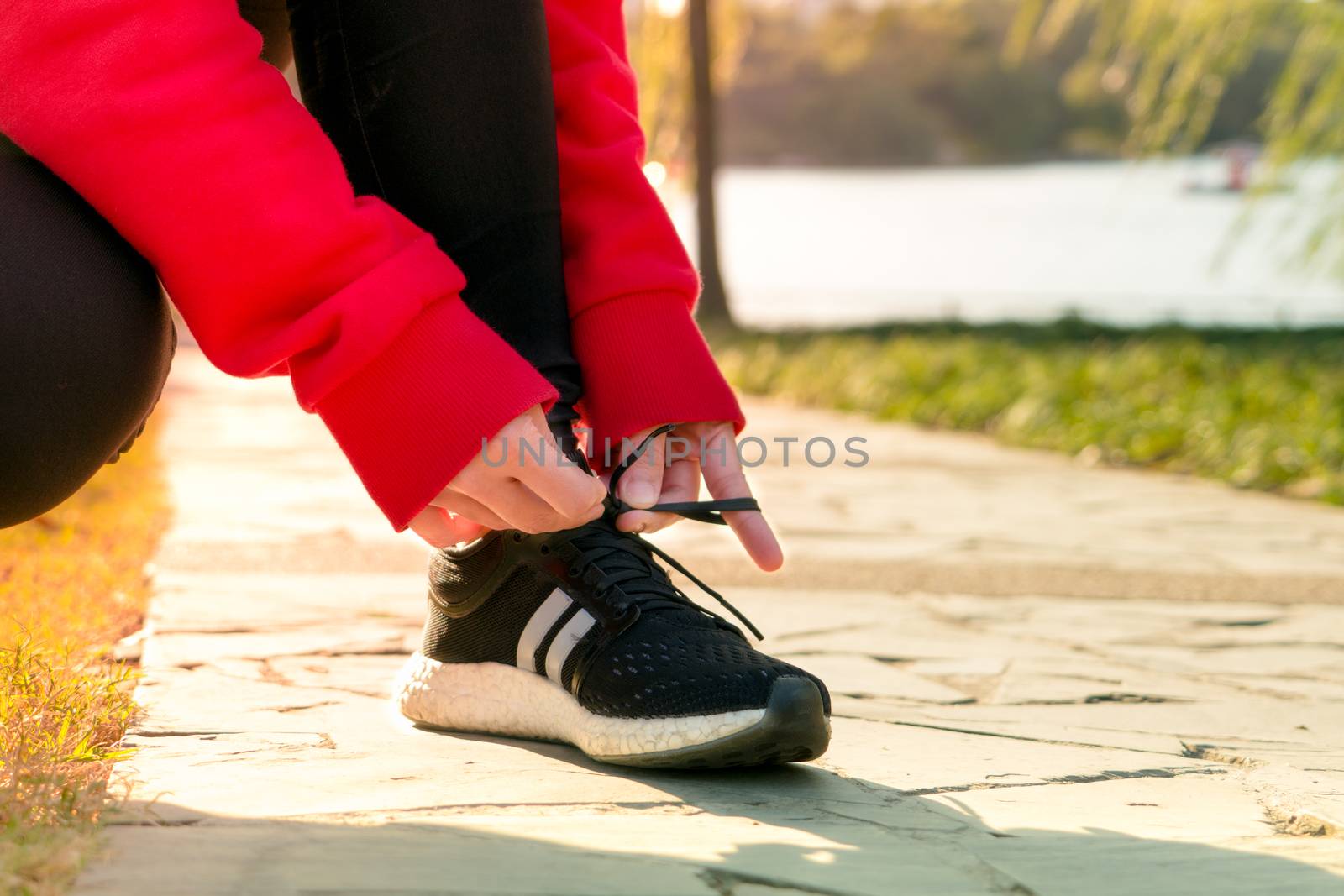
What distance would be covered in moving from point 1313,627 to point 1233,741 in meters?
0.77

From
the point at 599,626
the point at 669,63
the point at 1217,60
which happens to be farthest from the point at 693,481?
the point at 669,63

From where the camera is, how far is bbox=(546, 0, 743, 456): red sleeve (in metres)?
1.24

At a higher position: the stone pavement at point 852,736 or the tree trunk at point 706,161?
the tree trunk at point 706,161

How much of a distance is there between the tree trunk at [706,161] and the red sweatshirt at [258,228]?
272 inches

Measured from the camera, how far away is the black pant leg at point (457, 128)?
3.89 feet

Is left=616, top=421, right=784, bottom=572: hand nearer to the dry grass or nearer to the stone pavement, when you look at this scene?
the stone pavement

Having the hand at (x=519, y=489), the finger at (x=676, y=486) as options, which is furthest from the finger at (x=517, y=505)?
the finger at (x=676, y=486)

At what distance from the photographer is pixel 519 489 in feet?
3.54

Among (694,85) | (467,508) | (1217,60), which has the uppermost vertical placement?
(694,85)

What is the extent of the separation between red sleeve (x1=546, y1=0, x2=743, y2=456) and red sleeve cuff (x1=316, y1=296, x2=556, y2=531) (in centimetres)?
19

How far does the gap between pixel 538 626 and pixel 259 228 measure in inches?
18.5

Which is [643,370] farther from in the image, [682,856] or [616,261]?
[682,856]

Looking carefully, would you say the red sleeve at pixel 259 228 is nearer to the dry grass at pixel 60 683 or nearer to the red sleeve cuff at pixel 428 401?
the red sleeve cuff at pixel 428 401

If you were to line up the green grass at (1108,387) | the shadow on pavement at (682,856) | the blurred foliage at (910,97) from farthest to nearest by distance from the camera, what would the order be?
the blurred foliage at (910,97) < the green grass at (1108,387) < the shadow on pavement at (682,856)
